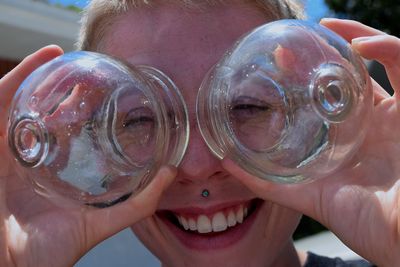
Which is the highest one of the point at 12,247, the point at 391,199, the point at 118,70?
the point at 118,70

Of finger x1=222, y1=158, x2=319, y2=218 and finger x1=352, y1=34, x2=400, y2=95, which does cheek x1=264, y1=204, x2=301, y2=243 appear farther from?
finger x1=352, y1=34, x2=400, y2=95

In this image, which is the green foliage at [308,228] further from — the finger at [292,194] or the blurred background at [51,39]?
the finger at [292,194]

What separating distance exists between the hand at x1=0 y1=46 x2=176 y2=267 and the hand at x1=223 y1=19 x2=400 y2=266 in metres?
0.18

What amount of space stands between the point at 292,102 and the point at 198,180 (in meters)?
0.25

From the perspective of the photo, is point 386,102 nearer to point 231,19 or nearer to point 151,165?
point 231,19

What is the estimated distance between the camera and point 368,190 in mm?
1115

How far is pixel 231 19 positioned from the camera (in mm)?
1237

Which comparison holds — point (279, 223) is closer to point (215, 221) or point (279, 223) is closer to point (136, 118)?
point (215, 221)

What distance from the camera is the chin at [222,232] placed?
1238 mm

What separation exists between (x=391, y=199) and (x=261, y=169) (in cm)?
25

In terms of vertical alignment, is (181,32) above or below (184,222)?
above

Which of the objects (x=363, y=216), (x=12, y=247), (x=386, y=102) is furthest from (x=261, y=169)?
(x=12, y=247)

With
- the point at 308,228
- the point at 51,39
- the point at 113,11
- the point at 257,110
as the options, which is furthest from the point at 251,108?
the point at 308,228

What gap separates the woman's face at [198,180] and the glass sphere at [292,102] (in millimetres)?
98
